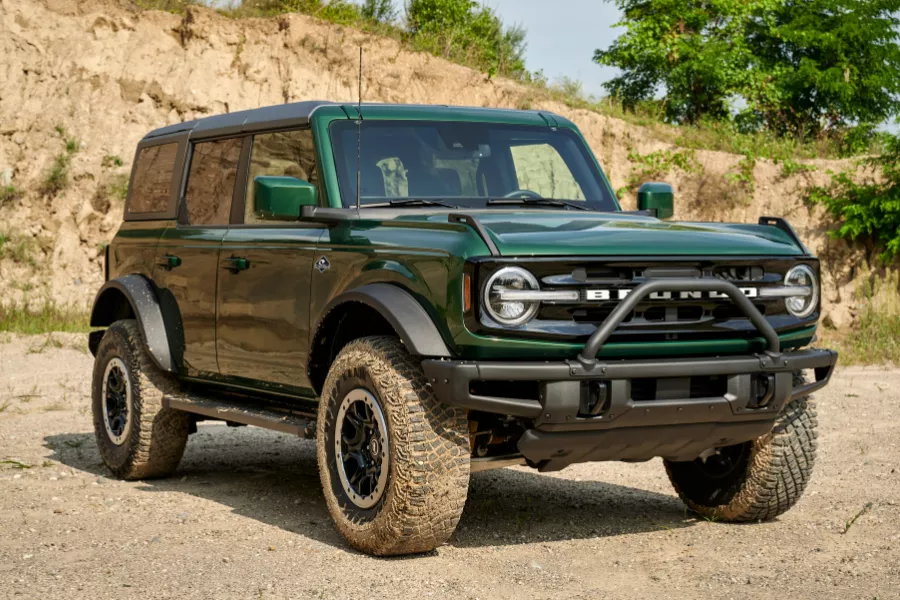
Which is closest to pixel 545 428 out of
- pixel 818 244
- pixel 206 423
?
pixel 206 423

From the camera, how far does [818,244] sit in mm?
24766

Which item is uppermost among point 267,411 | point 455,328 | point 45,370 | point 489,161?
point 489,161

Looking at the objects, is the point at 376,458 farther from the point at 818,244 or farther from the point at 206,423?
the point at 818,244

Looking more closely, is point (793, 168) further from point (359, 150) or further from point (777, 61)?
point (359, 150)

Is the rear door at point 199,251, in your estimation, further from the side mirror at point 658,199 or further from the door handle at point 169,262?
the side mirror at point 658,199

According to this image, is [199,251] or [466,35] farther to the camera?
[466,35]

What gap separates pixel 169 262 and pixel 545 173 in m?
2.39

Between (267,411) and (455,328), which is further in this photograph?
(267,411)

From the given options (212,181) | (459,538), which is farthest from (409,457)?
(212,181)

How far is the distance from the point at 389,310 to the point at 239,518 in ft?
6.24

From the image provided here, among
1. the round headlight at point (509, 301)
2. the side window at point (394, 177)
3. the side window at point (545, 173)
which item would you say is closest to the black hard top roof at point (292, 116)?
the side window at point (545, 173)

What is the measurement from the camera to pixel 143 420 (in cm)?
801

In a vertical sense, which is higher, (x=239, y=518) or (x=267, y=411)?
(x=267, y=411)

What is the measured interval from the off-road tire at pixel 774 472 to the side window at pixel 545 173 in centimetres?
169
